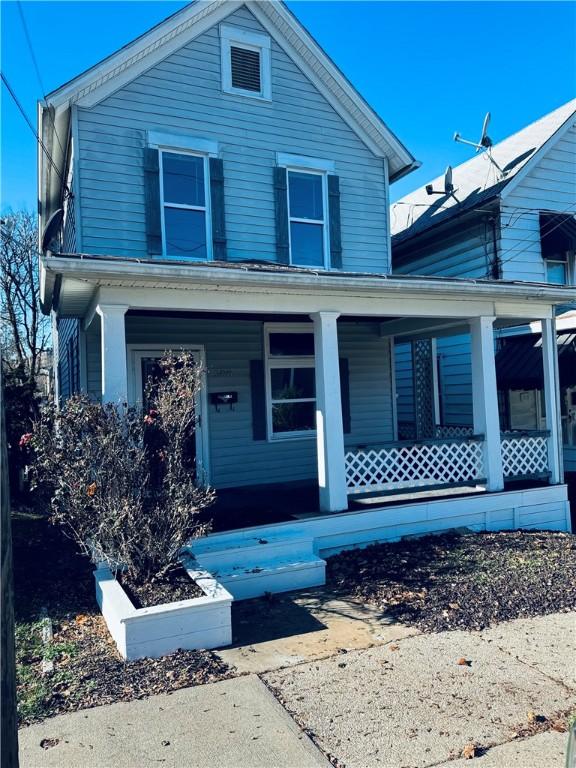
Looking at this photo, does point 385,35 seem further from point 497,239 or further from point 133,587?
point 133,587

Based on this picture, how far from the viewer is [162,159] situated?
29.6ft

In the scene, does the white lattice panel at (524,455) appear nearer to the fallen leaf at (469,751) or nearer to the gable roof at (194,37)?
the gable roof at (194,37)

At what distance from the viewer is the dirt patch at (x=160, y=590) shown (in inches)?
193

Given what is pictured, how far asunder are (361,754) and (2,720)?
1918 millimetres

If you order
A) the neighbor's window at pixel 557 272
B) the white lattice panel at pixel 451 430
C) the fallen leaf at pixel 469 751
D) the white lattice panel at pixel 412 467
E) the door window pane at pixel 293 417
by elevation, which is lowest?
the fallen leaf at pixel 469 751

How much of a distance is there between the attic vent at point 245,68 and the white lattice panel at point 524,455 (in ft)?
23.3

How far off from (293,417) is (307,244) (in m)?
3.03

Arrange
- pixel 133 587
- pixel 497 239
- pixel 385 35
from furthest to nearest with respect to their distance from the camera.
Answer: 1. pixel 497 239
2. pixel 385 35
3. pixel 133 587

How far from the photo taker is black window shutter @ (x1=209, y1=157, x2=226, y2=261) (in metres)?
9.18

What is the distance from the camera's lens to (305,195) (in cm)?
1008

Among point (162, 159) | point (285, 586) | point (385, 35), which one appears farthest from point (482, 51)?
point (285, 586)

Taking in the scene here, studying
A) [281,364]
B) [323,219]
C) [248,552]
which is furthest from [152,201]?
[248,552]

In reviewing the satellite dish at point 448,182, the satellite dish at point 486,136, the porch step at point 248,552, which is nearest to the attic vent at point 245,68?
the satellite dish at point 448,182

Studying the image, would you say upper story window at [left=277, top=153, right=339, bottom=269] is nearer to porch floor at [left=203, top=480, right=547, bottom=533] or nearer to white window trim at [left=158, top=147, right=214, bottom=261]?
white window trim at [left=158, top=147, right=214, bottom=261]
